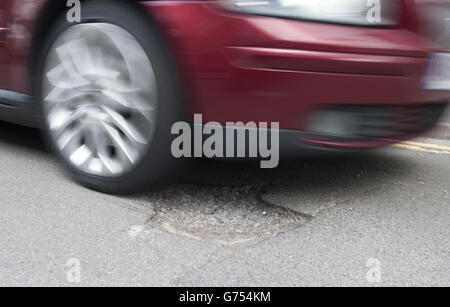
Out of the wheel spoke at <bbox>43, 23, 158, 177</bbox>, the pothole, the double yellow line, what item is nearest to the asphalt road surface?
the pothole

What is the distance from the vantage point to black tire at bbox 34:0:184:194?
2703 mm

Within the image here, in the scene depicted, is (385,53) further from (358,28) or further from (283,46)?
(283,46)

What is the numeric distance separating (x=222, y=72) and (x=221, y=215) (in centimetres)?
69

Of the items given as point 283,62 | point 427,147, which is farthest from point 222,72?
point 427,147

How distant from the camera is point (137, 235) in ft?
8.41

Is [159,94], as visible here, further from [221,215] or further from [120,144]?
[221,215]

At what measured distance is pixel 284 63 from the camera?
2.45 m

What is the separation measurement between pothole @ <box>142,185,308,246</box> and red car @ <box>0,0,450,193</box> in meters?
0.18

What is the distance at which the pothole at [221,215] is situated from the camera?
2605 millimetres

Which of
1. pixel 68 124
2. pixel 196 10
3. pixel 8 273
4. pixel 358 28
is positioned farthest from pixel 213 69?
pixel 8 273

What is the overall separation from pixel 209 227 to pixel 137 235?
326 mm

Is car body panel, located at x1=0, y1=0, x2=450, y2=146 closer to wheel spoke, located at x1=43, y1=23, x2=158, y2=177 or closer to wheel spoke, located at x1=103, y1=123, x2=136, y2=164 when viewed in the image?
wheel spoke, located at x1=43, y1=23, x2=158, y2=177

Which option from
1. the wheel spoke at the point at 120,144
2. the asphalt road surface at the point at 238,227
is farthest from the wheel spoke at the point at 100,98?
the asphalt road surface at the point at 238,227
